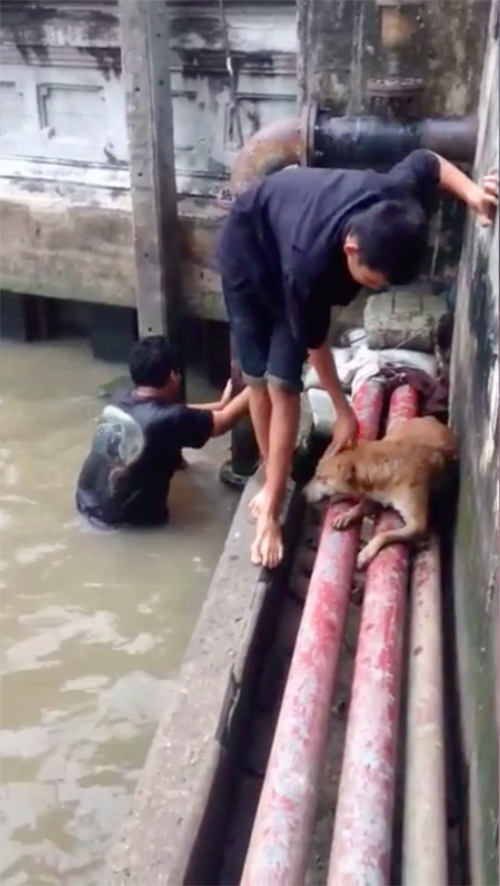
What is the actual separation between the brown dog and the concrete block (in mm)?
1031

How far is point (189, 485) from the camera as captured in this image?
551 centimetres

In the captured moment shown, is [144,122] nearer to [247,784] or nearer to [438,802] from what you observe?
[247,784]

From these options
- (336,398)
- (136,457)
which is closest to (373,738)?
(336,398)

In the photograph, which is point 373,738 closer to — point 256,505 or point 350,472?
point 350,472

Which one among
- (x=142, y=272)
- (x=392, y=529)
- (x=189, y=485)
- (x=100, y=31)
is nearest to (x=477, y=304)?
(x=392, y=529)

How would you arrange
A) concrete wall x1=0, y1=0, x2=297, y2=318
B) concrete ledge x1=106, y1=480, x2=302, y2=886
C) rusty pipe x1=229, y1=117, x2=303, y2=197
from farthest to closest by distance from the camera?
concrete wall x1=0, y1=0, x2=297, y2=318 < rusty pipe x1=229, y1=117, x2=303, y2=197 < concrete ledge x1=106, y1=480, x2=302, y2=886

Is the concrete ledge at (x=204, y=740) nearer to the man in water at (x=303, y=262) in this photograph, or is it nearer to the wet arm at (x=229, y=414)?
the man in water at (x=303, y=262)

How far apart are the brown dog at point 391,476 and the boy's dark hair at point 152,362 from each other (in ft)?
3.48

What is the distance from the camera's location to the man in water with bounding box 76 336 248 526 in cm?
473

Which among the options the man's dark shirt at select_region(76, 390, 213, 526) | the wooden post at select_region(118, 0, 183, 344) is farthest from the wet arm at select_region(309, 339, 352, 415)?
the wooden post at select_region(118, 0, 183, 344)

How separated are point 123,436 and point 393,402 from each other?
124cm

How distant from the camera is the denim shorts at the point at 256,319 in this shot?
3615 millimetres

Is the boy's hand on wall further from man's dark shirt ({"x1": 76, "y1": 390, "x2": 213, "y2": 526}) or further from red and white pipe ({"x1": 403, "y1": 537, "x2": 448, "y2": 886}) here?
man's dark shirt ({"x1": 76, "y1": 390, "x2": 213, "y2": 526})

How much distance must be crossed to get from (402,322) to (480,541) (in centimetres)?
208
